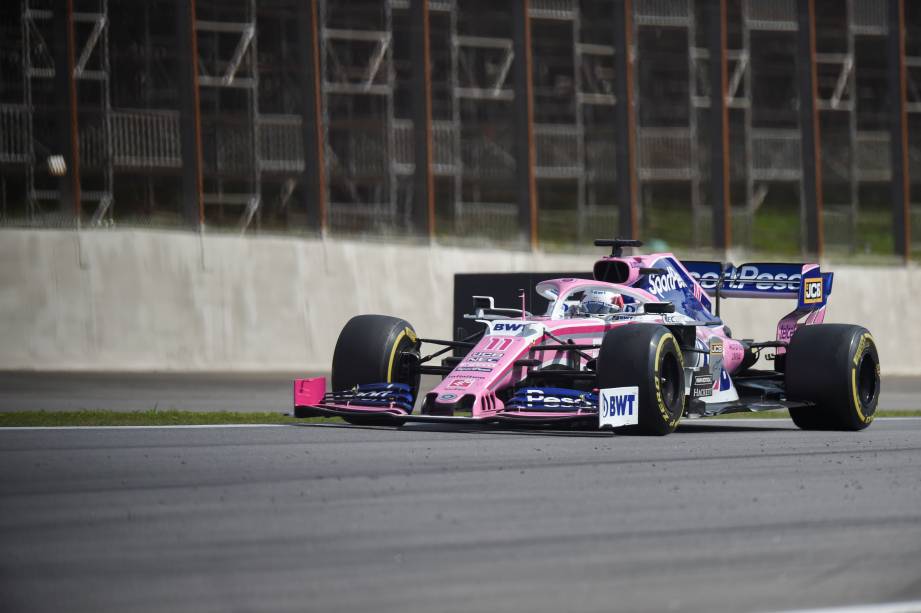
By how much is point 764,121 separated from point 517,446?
35.0 m

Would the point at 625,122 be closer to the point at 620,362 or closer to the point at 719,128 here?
the point at 719,128

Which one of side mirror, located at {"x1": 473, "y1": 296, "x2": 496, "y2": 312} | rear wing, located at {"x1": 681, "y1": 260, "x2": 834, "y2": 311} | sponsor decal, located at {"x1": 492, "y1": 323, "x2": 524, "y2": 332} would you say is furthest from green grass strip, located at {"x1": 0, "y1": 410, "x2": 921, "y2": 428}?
rear wing, located at {"x1": 681, "y1": 260, "x2": 834, "y2": 311}

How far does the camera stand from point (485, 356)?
46.4 feet

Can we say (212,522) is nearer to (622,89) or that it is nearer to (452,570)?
(452,570)

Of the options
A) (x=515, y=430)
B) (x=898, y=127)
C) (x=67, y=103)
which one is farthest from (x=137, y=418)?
(x=898, y=127)

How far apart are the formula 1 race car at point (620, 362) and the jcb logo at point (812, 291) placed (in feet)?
0.07

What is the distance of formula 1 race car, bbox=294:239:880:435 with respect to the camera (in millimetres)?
13562

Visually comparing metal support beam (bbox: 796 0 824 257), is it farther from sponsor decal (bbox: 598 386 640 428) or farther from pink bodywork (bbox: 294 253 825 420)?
sponsor decal (bbox: 598 386 640 428)

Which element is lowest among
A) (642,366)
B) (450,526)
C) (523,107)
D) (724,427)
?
(724,427)

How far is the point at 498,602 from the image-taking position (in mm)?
6352

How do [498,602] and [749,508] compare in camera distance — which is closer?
[498,602]

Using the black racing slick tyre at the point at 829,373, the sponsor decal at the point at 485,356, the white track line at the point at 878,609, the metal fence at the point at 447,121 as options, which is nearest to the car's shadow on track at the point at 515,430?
the black racing slick tyre at the point at 829,373

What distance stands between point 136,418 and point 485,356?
4055 mm

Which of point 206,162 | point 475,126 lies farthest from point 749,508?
point 475,126
